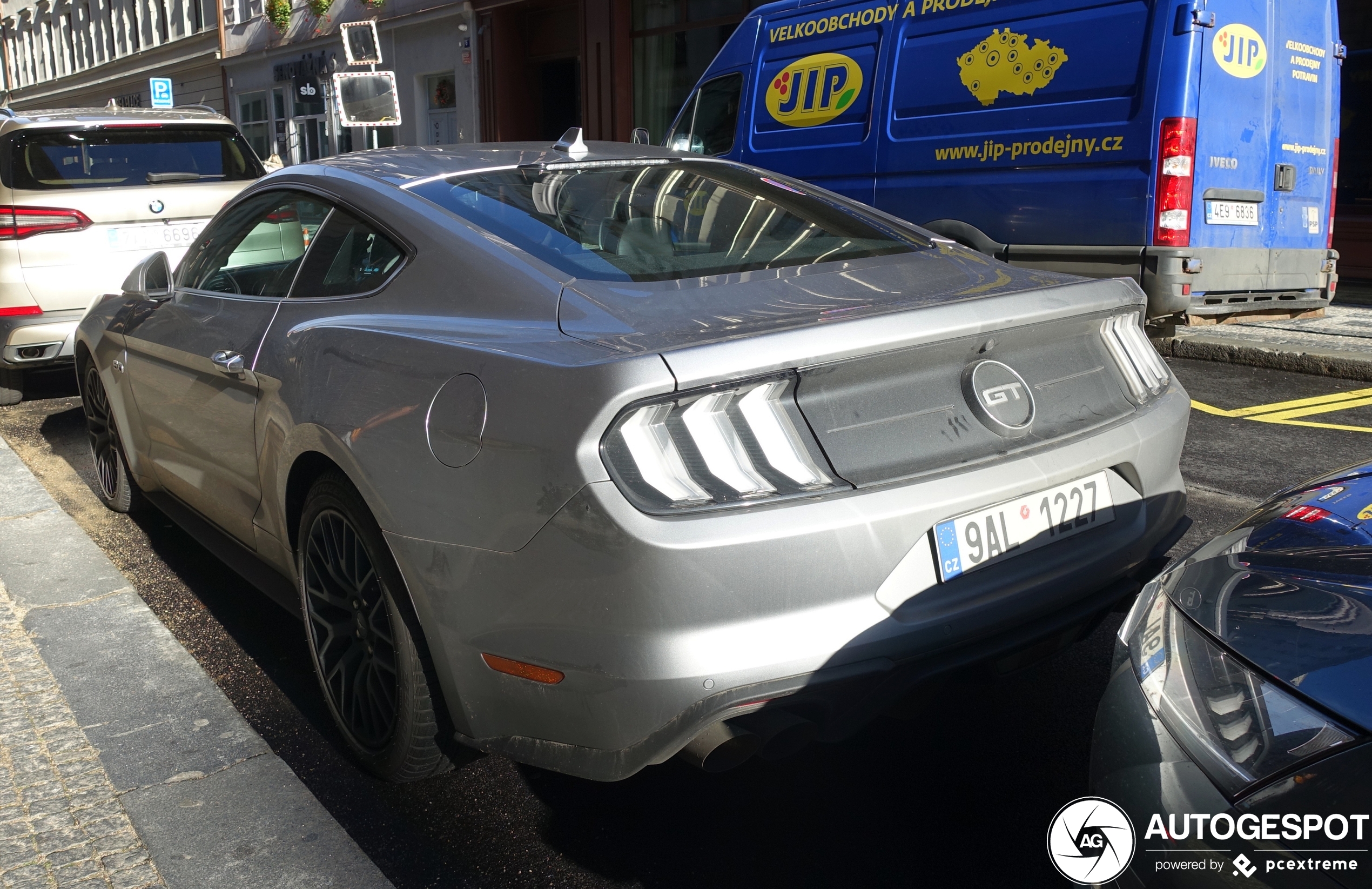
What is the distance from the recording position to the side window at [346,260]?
8.88 ft

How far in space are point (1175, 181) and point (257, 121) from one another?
90.3 ft

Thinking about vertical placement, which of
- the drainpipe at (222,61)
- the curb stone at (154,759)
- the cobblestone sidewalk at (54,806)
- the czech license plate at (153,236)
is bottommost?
the curb stone at (154,759)

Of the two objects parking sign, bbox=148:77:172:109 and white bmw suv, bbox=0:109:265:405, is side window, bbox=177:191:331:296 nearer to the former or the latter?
white bmw suv, bbox=0:109:265:405

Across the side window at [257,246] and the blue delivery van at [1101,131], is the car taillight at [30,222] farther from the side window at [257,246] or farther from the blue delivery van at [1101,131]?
the blue delivery van at [1101,131]

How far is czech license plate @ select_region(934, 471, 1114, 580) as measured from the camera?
82.7 inches

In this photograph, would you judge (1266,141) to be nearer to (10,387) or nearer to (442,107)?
(10,387)

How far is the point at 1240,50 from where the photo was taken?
7.00 m

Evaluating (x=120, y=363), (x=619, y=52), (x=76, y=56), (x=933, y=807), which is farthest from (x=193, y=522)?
(x=76, y=56)

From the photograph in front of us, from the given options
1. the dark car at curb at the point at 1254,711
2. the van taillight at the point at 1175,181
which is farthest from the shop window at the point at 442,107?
the dark car at curb at the point at 1254,711

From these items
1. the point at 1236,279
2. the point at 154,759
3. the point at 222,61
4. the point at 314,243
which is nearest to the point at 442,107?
the point at 222,61

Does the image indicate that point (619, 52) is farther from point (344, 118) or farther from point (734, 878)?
point (734, 878)

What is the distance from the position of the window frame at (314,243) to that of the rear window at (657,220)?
0.44ft

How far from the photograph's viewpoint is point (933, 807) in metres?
2.42

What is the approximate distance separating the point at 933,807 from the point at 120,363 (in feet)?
10.3
